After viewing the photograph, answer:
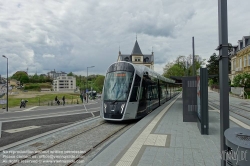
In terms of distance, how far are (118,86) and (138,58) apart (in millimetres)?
69063

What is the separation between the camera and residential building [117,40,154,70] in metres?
78.5

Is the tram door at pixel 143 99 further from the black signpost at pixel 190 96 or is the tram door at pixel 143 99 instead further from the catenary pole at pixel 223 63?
the catenary pole at pixel 223 63

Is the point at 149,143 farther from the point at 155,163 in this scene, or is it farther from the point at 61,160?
the point at 61,160

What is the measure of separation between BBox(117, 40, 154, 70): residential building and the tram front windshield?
65.4 metres

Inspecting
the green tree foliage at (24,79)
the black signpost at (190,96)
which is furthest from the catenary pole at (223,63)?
the green tree foliage at (24,79)

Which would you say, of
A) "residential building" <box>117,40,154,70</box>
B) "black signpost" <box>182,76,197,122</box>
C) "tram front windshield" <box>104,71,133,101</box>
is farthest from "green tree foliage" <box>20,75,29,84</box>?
"black signpost" <box>182,76,197,122</box>

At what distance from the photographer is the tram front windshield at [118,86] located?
417 inches

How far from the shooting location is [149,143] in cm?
599

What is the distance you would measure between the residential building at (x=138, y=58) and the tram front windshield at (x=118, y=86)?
6545 cm

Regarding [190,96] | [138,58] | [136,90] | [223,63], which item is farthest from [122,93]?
[138,58]

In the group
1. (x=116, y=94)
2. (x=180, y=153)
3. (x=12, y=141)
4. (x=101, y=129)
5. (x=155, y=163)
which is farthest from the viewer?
(x=116, y=94)

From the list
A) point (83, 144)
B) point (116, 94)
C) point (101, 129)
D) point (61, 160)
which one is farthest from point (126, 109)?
point (61, 160)

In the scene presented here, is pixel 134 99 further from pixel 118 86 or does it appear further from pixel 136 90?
pixel 118 86

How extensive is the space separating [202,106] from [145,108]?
226 inches
